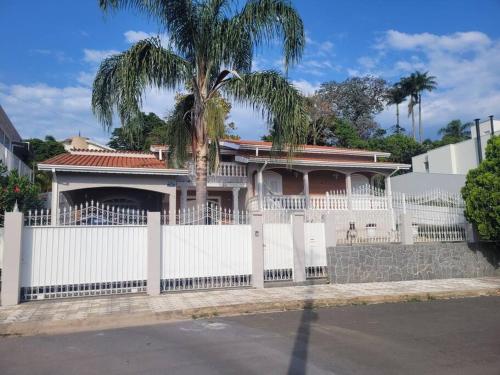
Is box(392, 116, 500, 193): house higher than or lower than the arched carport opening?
higher

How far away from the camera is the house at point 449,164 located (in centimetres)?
2572

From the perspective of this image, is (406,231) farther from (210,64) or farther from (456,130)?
(456,130)

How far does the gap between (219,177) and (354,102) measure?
99.1 feet

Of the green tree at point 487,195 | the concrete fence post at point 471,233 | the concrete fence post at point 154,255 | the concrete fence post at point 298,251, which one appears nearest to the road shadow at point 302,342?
the concrete fence post at point 298,251

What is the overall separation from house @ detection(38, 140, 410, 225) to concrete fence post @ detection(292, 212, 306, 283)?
3199 mm

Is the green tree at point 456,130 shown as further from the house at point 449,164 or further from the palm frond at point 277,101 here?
the palm frond at point 277,101

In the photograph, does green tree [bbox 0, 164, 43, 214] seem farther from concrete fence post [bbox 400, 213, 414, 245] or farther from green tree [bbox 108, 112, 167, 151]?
concrete fence post [bbox 400, 213, 414, 245]

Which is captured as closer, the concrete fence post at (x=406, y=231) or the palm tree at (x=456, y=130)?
the concrete fence post at (x=406, y=231)

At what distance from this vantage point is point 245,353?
5449 mm

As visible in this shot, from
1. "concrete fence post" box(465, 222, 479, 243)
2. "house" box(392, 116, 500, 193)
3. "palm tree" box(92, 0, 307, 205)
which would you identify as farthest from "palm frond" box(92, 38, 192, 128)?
"house" box(392, 116, 500, 193)

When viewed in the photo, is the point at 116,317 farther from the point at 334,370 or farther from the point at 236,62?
the point at 236,62

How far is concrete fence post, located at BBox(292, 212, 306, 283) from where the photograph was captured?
36.0ft

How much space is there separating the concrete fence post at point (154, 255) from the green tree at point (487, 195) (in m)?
9.36

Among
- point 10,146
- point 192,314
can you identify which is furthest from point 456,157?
point 10,146
